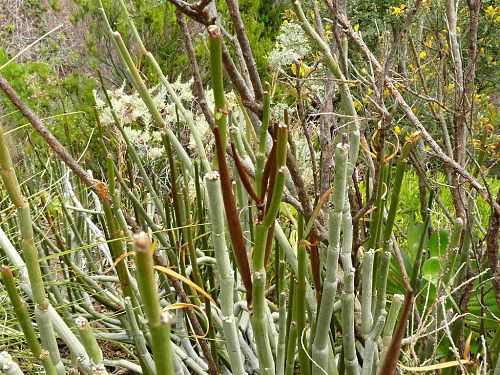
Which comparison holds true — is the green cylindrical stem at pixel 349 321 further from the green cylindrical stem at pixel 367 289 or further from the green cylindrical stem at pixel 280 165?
the green cylindrical stem at pixel 280 165

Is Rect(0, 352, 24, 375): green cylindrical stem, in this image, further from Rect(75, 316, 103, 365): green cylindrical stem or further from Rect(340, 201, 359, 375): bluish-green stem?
Rect(340, 201, 359, 375): bluish-green stem

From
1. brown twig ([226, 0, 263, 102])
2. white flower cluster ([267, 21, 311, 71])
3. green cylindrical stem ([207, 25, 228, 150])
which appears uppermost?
white flower cluster ([267, 21, 311, 71])

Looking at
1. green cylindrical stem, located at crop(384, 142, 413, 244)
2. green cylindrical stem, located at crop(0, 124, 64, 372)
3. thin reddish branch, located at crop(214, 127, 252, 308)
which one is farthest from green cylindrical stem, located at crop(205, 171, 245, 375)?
green cylindrical stem, located at crop(384, 142, 413, 244)

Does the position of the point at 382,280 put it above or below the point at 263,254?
below

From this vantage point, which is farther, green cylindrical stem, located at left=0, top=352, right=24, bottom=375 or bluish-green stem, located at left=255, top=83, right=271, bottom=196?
bluish-green stem, located at left=255, top=83, right=271, bottom=196

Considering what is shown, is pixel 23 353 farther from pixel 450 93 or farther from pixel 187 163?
pixel 450 93

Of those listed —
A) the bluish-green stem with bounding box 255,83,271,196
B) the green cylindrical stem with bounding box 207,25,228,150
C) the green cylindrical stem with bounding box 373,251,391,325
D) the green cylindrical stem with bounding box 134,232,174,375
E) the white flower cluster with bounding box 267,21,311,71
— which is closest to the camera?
the green cylindrical stem with bounding box 134,232,174,375

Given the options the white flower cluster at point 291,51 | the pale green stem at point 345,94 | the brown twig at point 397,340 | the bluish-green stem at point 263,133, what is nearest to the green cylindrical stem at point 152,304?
the brown twig at point 397,340

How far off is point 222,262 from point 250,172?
0.25m

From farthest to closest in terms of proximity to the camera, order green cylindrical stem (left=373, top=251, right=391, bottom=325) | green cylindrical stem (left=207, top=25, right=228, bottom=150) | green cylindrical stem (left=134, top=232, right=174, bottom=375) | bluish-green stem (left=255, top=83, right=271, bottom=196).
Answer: green cylindrical stem (left=373, top=251, right=391, bottom=325)
bluish-green stem (left=255, top=83, right=271, bottom=196)
green cylindrical stem (left=207, top=25, right=228, bottom=150)
green cylindrical stem (left=134, top=232, right=174, bottom=375)

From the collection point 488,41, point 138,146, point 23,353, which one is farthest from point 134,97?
point 488,41

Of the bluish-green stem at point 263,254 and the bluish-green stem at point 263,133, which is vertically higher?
the bluish-green stem at point 263,133

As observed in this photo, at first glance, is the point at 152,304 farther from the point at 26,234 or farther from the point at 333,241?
the point at 333,241

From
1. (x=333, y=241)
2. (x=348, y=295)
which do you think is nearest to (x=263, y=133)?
(x=333, y=241)
